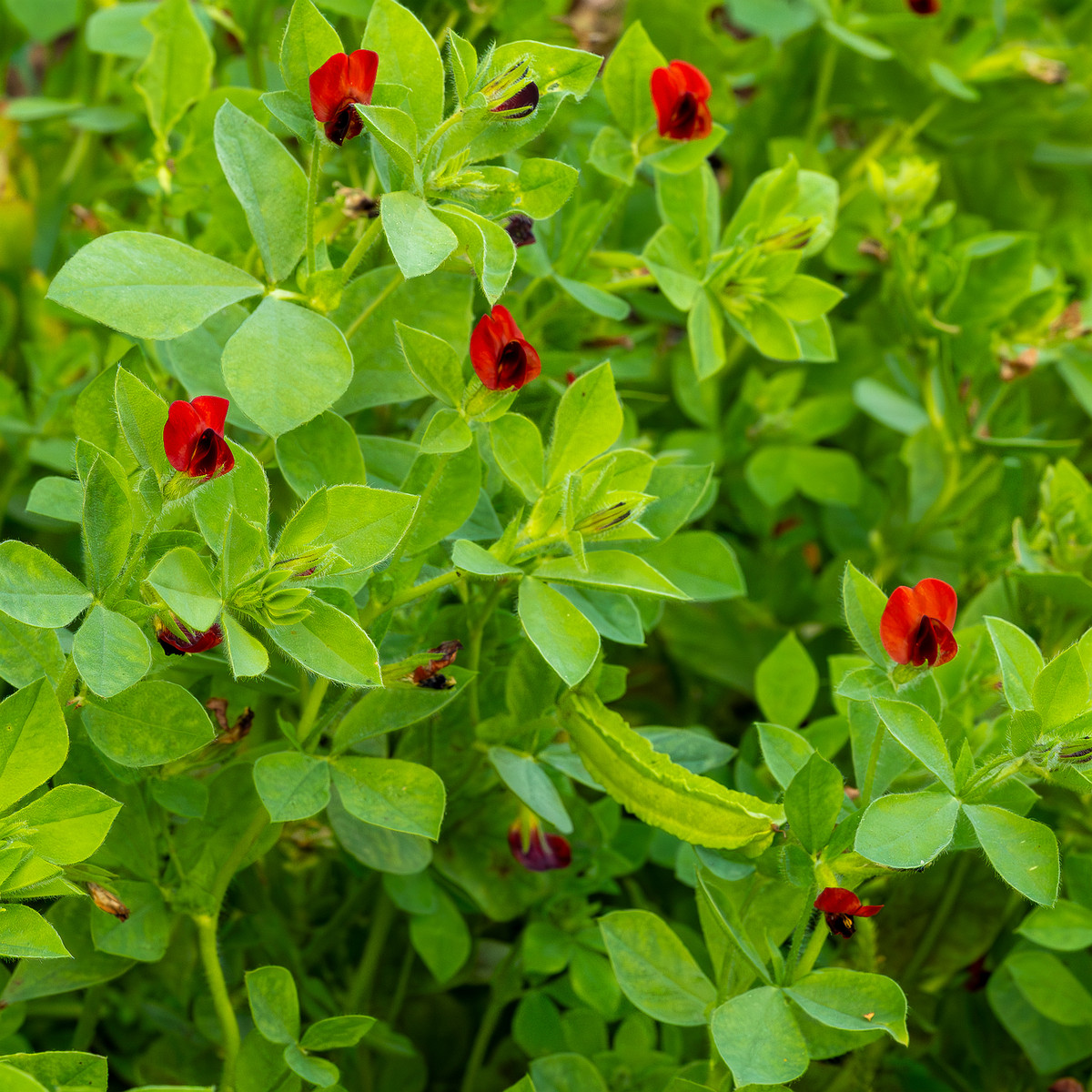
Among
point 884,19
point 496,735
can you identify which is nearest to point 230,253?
point 496,735

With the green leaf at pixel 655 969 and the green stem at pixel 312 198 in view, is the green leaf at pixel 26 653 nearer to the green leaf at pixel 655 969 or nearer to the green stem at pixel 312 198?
the green stem at pixel 312 198

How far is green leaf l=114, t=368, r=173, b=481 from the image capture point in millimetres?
594

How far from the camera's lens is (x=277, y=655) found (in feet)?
2.73

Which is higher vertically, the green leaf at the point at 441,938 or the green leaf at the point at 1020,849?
the green leaf at the point at 1020,849

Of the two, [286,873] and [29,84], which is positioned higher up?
[29,84]

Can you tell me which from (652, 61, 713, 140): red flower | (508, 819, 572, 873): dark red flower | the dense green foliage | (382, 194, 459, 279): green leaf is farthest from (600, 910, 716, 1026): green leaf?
(652, 61, 713, 140): red flower

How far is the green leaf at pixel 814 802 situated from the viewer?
671mm

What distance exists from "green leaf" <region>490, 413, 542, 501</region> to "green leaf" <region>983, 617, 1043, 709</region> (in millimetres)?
286

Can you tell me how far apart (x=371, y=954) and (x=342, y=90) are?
67 cm

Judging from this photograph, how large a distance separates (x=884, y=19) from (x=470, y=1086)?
113 centimetres

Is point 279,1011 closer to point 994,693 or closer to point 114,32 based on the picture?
point 994,693

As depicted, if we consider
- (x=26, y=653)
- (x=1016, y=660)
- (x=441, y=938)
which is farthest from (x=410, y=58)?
(x=441, y=938)

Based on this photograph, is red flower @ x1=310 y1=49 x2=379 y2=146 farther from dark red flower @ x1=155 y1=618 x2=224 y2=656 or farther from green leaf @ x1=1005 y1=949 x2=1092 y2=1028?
green leaf @ x1=1005 y1=949 x2=1092 y2=1028

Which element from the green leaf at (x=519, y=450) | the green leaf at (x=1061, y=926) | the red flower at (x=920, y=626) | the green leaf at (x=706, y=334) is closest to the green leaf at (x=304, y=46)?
the green leaf at (x=519, y=450)
